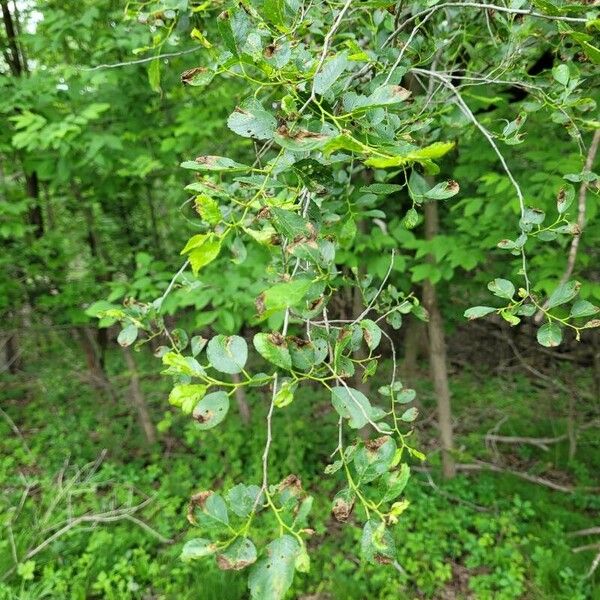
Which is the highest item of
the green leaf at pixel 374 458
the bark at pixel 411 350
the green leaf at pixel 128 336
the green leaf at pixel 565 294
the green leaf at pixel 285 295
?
the green leaf at pixel 285 295

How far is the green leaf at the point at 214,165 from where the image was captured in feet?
1.82

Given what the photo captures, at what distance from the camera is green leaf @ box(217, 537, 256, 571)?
0.47 meters

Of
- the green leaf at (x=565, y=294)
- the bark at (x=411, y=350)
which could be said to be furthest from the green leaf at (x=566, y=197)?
the bark at (x=411, y=350)

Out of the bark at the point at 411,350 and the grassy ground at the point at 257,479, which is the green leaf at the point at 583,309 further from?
the bark at the point at 411,350

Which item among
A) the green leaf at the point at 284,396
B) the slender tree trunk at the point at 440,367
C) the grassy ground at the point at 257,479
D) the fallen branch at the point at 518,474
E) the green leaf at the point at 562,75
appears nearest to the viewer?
the green leaf at the point at 284,396

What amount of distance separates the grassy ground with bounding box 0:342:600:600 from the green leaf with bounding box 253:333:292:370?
2504mm

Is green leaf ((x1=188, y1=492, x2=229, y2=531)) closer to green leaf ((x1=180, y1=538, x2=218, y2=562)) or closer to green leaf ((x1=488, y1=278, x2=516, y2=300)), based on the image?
green leaf ((x1=180, y1=538, x2=218, y2=562))

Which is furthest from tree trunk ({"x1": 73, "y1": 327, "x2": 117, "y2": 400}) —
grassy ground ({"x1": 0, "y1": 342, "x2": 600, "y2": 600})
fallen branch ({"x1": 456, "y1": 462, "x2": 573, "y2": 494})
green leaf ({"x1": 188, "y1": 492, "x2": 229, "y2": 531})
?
green leaf ({"x1": 188, "y1": 492, "x2": 229, "y2": 531})

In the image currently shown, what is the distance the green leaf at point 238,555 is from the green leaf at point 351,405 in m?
0.19

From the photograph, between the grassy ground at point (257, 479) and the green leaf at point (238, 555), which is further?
the grassy ground at point (257, 479)

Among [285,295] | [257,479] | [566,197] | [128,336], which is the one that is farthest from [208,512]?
[257,479]

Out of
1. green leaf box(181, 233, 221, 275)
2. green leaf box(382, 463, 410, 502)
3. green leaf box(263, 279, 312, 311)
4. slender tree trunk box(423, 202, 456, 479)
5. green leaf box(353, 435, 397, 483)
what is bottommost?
slender tree trunk box(423, 202, 456, 479)

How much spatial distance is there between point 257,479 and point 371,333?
3.19 m

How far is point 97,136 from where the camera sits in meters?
2.36
